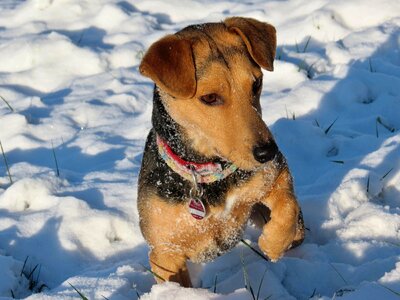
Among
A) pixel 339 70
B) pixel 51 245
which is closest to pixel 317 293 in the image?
pixel 51 245

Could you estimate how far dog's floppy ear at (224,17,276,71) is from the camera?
3.48m

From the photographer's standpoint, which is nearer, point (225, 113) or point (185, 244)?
point (225, 113)

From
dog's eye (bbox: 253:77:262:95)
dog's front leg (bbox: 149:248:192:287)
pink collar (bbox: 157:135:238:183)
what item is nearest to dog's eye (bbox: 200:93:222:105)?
dog's eye (bbox: 253:77:262:95)

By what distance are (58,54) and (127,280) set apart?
348cm

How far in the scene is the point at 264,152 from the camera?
3.14 m

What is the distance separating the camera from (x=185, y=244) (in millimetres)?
3527

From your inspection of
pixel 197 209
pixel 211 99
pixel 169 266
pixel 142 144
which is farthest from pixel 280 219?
pixel 142 144

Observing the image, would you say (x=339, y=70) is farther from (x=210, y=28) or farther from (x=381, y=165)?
(x=210, y=28)

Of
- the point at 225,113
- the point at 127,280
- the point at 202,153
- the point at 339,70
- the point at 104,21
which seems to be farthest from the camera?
the point at 104,21

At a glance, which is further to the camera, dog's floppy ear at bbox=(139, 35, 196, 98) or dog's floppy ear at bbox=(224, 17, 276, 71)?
dog's floppy ear at bbox=(224, 17, 276, 71)

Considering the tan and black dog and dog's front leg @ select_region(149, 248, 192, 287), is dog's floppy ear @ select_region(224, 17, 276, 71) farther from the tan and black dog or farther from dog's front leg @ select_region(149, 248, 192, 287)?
dog's front leg @ select_region(149, 248, 192, 287)

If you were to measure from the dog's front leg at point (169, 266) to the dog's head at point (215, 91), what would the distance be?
1.85 ft

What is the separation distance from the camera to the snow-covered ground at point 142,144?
12.5ft

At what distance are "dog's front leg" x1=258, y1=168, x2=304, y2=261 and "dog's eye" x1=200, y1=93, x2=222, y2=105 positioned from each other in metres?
0.62
